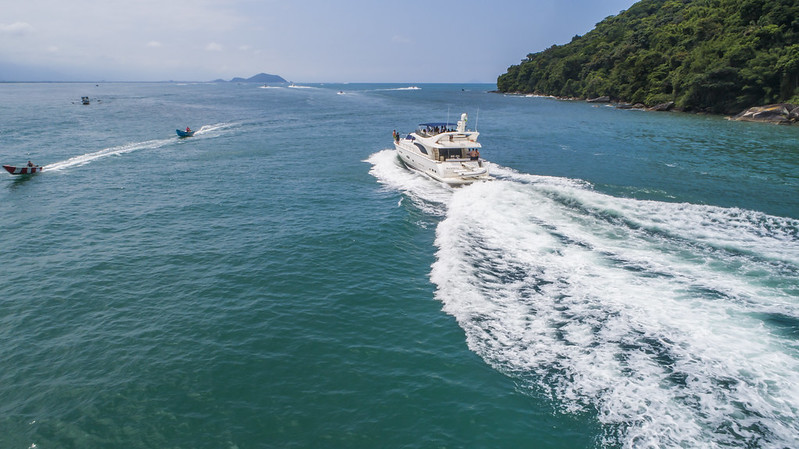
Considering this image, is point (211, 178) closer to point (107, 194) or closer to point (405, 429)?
point (107, 194)

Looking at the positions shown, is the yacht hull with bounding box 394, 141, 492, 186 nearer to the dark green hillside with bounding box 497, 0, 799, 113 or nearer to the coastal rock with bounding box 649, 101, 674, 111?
the dark green hillside with bounding box 497, 0, 799, 113

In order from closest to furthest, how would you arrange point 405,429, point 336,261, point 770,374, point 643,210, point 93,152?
point 405,429 < point 770,374 < point 336,261 < point 643,210 < point 93,152

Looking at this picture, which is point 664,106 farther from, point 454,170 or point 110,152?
point 110,152

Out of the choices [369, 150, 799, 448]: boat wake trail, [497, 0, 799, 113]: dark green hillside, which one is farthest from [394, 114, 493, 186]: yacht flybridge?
[497, 0, 799, 113]: dark green hillside

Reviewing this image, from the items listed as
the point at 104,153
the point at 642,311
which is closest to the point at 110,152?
the point at 104,153

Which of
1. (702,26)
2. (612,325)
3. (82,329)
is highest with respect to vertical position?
(702,26)

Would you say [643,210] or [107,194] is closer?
[643,210]

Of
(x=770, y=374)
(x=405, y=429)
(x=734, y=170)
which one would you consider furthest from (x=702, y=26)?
(x=405, y=429)

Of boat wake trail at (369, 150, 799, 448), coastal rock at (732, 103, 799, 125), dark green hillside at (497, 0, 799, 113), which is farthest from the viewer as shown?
dark green hillside at (497, 0, 799, 113)
